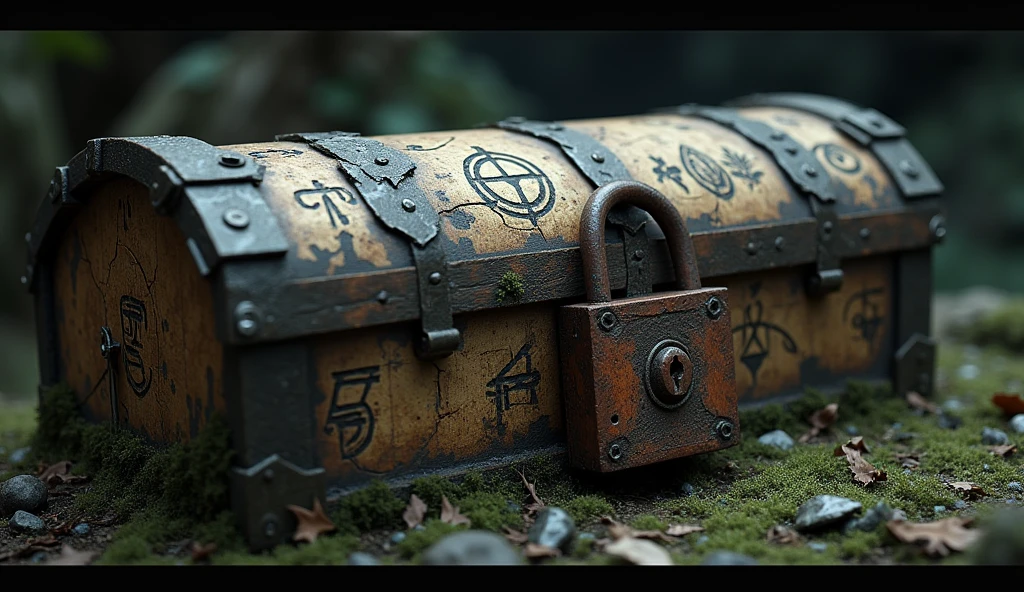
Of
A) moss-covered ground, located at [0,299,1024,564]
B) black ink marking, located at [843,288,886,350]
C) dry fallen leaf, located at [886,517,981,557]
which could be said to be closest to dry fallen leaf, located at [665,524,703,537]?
moss-covered ground, located at [0,299,1024,564]

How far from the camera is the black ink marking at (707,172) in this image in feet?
13.5

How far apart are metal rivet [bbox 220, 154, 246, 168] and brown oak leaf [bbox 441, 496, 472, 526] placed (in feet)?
4.16

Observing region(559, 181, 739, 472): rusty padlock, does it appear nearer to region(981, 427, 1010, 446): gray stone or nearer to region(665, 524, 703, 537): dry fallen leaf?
region(665, 524, 703, 537): dry fallen leaf

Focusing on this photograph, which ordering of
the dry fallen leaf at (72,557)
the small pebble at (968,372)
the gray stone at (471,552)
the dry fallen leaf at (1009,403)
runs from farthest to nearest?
the small pebble at (968,372) < the dry fallen leaf at (1009,403) < the dry fallen leaf at (72,557) < the gray stone at (471,552)

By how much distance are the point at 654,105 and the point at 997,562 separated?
9.22 meters

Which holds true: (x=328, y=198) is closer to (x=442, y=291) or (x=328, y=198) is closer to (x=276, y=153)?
(x=276, y=153)

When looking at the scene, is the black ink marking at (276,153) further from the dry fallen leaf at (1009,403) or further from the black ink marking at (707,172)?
the dry fallen leaf at (1009,403)

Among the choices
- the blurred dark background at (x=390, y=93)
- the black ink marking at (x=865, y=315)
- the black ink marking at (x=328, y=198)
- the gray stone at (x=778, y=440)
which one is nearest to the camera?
the black ink marking at (x=328, y=198)

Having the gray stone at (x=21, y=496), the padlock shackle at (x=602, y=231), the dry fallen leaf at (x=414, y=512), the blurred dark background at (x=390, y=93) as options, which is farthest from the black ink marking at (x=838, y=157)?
the blurred dark background at (x=390, y=93)

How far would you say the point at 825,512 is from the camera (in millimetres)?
3207

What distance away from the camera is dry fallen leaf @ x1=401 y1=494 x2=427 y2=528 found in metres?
3.25

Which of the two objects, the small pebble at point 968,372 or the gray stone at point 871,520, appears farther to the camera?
the small pebble at point 968,372

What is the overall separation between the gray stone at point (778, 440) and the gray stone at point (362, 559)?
1789 millimetres

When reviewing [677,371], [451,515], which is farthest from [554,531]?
[677,371]
